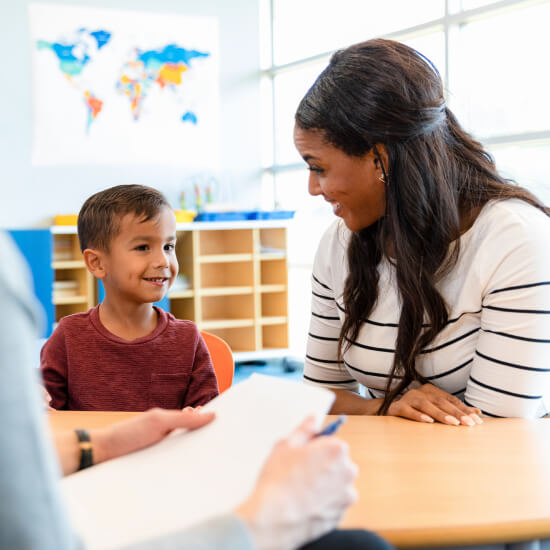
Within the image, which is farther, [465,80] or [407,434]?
[465,80]

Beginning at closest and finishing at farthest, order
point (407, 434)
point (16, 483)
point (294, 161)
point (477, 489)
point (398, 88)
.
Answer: point (16, 483), point (477, 489), point (407, 434), point (398, 88), point (294, 161)

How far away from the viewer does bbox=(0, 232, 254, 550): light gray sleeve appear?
0.47 m

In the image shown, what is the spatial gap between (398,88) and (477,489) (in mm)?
812

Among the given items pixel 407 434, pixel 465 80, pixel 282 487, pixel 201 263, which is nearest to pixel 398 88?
pixel 407 434

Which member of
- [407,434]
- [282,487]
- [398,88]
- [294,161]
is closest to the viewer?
[282,487]

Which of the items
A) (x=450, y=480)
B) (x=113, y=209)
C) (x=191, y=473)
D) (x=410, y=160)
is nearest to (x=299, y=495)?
(x=191, y=473)

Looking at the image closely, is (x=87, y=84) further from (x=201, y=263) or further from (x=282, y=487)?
(x=282, y=487)

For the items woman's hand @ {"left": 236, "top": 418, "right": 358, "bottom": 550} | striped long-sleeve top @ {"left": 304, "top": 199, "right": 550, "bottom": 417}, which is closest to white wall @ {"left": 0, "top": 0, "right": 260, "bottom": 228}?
striped long-sleeve top @ {"left": 304, "top": 199, "right": 550, "bottom": 417}

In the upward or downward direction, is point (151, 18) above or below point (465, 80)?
above

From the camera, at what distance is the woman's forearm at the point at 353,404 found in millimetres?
1498

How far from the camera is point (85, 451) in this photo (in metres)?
0.92

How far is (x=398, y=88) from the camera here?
141 cm

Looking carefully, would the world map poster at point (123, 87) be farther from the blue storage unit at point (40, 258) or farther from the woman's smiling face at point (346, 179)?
the woman's smiling face at point (346, 179)

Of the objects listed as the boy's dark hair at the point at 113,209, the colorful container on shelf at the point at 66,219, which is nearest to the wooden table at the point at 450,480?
the boy's dark hair at the point at 113,209
